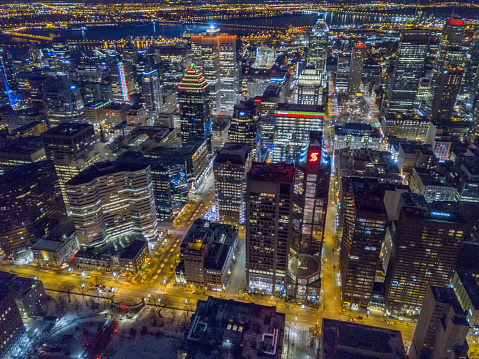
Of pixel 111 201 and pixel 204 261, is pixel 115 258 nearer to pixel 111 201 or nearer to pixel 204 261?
pixel 111 201

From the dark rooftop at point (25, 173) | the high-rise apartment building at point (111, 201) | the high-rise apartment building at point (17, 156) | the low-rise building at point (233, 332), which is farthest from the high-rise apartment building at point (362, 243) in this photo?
the high-rise apartment building at point (17, 156)

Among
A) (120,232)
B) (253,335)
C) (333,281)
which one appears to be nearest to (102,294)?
(120,232)

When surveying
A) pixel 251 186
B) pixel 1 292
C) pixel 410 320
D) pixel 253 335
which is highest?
pixel 251 186

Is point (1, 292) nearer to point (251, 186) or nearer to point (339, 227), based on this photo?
point (251, 186)

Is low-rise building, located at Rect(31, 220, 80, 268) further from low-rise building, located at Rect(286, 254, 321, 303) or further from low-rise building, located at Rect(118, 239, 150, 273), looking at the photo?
low-rise building, located at Rect(286, 254, 321, 303)

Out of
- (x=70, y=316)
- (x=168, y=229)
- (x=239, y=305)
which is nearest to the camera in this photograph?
(x=239, y=305)

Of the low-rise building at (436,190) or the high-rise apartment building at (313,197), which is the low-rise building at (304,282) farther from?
the low-rise building at (436,190)

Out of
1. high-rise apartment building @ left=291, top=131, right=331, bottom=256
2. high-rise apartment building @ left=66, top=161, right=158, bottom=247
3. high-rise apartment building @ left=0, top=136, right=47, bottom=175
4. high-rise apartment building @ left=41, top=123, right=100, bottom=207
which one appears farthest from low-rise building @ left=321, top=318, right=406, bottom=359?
high-rise apartment building @ left=0, top=136, right=47, bottom=175
